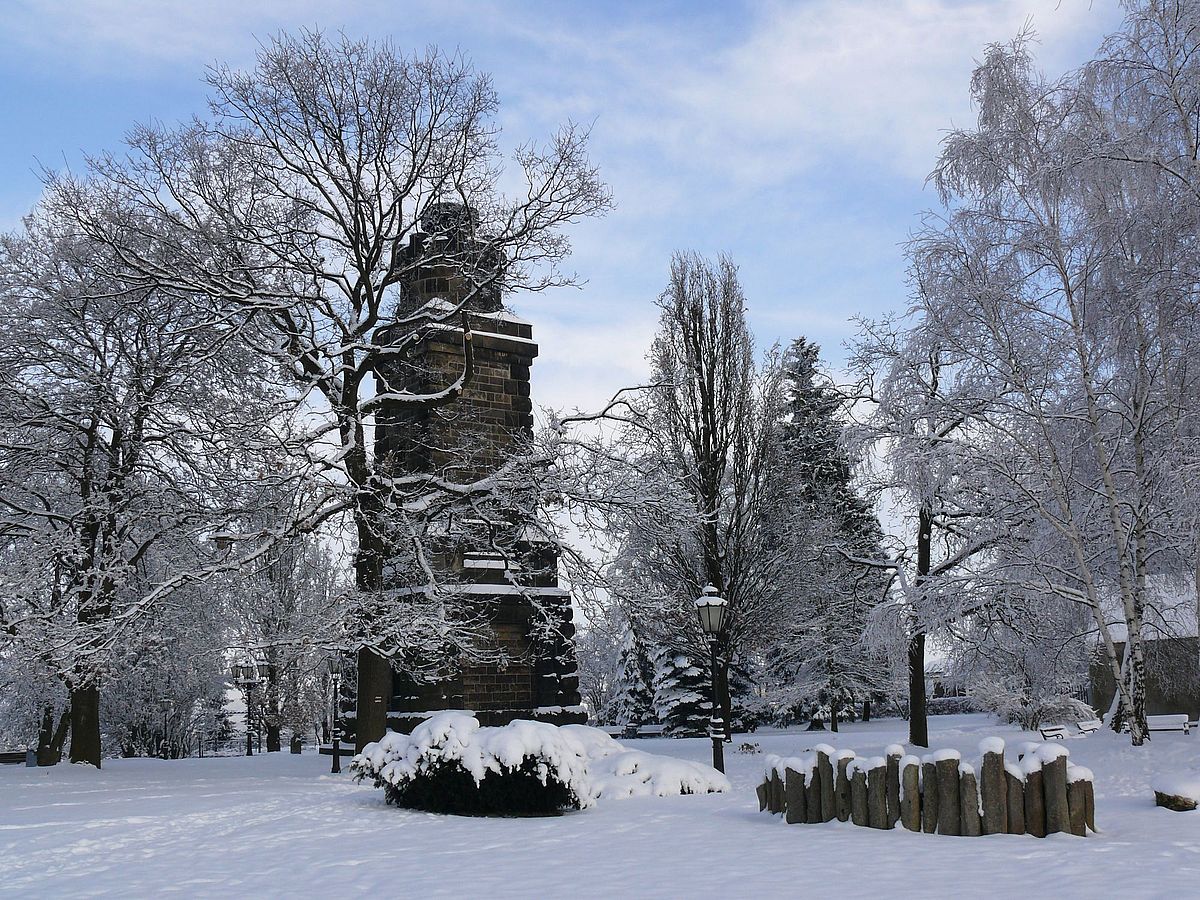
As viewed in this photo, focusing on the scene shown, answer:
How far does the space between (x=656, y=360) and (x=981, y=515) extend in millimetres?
10783

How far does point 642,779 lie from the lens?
16.0 meters

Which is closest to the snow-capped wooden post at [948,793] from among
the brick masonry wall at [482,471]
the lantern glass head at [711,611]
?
the lantern glass head at [711,611]

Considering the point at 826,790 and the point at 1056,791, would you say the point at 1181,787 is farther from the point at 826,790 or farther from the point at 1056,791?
the point at 826,790

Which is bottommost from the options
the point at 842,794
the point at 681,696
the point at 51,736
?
the point at 681,696

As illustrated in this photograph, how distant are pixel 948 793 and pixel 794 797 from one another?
6.97 ft

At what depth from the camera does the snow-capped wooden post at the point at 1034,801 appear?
31.6ft

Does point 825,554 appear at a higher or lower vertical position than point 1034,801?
higher

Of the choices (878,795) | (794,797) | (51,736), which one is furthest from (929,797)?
(51,736)

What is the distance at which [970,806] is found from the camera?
9.84 metres

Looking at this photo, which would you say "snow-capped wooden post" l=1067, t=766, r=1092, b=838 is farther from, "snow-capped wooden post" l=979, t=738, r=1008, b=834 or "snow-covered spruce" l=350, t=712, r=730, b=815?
"snow-covered spruce" l=350, t=712, r=730, b=815

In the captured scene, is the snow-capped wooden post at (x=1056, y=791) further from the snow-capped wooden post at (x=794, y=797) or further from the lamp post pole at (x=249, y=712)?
the lamp post pole at (x=249, y=712)

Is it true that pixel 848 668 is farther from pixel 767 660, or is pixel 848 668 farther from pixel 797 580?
pixel 797 580

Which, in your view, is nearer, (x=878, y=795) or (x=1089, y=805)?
(x=1089, y=805)

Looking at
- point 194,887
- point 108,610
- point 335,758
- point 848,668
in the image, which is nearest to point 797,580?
point 848,668
